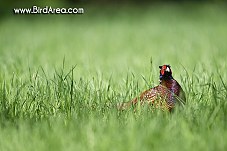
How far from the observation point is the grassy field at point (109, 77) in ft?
7.86

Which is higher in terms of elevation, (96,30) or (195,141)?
(96,30)

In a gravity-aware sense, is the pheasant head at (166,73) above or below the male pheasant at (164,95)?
above

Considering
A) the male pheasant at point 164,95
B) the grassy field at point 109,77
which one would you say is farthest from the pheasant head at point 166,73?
the grassy field at point 109,77

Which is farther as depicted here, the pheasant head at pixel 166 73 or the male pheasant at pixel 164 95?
the pheasant head at pixel 166 73

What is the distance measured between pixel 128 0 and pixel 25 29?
14.4 ft

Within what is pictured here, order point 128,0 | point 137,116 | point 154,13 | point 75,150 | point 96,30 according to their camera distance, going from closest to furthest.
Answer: point 75,150, point 137,116, point 96,30, point 154,13, point 128,0

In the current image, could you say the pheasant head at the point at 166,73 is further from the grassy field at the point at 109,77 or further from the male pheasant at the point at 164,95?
the grassy field at the point at 109,77

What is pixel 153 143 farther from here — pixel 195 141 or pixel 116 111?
pixel 116 111

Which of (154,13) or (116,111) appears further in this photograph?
(154,13)

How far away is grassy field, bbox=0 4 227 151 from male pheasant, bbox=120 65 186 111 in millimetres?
68

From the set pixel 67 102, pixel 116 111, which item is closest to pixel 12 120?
pixel 67 102

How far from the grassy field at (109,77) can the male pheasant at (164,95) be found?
0.07 meters

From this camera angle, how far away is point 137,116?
8.92ft

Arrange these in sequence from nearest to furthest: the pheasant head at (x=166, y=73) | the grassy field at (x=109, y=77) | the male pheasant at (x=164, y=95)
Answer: the grassy field at (x=109, y=77), the male pheasant at (x=164, y=95), the pheasant head at (x=166, y=73)
